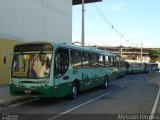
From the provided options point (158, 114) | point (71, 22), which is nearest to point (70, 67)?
point (158, 114)

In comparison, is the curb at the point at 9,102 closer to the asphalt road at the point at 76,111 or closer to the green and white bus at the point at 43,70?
the asphalt road at the point at 76,111

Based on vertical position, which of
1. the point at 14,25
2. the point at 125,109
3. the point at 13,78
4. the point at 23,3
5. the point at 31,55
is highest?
the point at 23,3

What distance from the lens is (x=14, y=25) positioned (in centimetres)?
2556

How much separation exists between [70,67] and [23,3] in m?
11.0

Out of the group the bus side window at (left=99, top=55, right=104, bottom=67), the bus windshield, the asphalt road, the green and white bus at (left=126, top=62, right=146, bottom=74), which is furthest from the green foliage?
the bus windshield

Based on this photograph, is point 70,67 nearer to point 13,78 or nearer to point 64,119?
point 13,78

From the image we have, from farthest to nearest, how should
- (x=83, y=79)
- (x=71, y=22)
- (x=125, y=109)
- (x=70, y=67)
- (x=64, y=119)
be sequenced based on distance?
1. (x=71, y=22)
2. (x=83, y=79)
3. (x=70, y=67)
4. (x=125, y=109)
5. (x=64, y=119)

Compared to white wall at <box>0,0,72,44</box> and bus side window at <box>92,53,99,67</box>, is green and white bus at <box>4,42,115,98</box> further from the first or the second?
white wall at <box>0,0,72,44</box>

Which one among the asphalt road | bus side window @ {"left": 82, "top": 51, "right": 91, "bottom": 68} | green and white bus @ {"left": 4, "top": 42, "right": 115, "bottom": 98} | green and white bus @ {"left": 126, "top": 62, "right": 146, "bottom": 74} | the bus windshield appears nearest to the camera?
the asphalt road

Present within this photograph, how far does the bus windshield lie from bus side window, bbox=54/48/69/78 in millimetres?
453

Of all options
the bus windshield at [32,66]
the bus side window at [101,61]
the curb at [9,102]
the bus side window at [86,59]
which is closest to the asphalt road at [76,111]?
the curb at [9,102]

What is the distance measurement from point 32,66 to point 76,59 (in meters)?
3.83

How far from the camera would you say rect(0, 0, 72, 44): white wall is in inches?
976

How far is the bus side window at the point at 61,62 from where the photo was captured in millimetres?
15805
